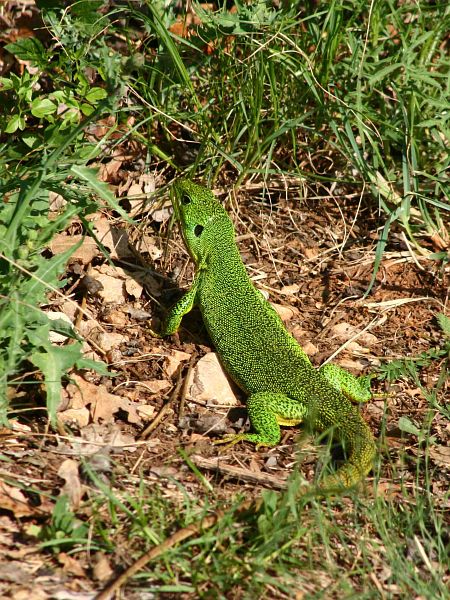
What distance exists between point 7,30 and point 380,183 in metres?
3.17

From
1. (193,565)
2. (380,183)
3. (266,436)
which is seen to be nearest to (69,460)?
(193,565)

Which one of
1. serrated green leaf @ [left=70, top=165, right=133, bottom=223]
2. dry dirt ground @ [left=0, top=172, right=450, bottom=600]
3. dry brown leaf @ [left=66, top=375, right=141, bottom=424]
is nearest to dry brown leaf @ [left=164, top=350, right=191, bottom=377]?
dry dirt ground @ [left=0, top=172, right=450, bottom=600]

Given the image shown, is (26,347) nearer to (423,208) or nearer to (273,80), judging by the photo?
(273,80)

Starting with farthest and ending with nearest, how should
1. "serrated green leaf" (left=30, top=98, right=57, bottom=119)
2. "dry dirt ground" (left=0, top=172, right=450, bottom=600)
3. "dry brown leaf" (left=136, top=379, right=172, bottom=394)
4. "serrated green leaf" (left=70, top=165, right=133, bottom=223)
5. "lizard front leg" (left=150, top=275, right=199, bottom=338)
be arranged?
"lizard front leg" (left=150, top=275, right=199, bottom=338)
"serrated green leaf" (left=30, top=98, right=57, bottom=119)
"dry brown leaf" (left=136, top=379, right=172, bottom=394)
"serrated green leaf" (left=70, top=165, right=133, bottom=223)
"dry dirt ground" (left=0, top=172, right=450, bottom=600)

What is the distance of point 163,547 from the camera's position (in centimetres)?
310

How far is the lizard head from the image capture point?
16.6 ft

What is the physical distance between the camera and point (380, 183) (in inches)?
219

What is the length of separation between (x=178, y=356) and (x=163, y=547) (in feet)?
6.08

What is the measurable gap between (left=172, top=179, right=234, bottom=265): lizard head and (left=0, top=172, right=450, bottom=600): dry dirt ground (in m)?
0.40

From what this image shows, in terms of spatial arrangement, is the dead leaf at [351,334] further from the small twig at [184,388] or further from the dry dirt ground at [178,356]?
the small twig at [184,388]

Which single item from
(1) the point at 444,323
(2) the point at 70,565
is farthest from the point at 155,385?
(1) the point at 444,323

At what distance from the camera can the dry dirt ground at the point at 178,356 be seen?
3.44 metres

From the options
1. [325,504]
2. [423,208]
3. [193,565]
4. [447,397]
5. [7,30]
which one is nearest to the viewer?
[193,565]

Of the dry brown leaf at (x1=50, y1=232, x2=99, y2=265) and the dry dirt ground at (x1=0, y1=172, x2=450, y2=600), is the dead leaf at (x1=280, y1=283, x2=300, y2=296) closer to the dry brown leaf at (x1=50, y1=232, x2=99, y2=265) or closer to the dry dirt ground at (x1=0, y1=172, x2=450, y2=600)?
the dry dirt ground at (x1=0, y1=172, x2=450, y2=600)
